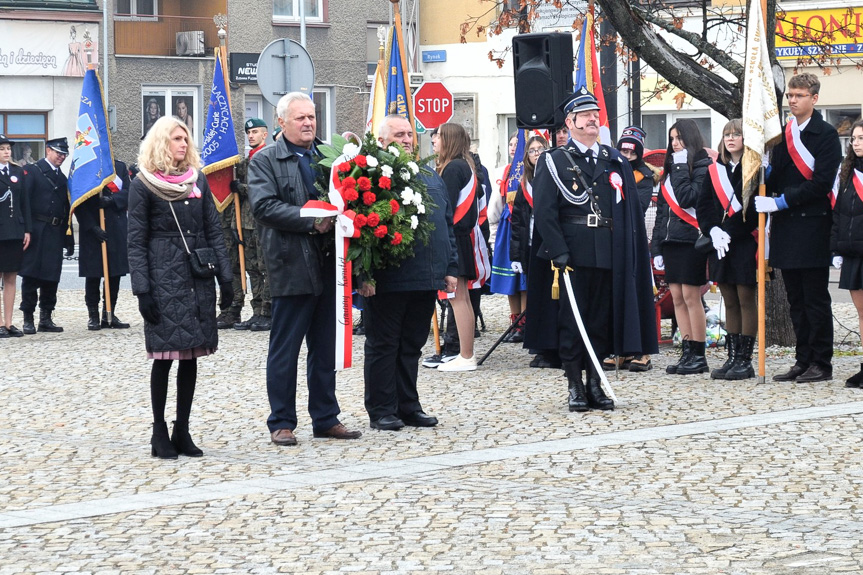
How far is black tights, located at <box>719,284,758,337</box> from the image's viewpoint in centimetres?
1149

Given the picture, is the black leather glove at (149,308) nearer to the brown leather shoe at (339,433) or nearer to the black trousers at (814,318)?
the brown leather shoe at (339,433)

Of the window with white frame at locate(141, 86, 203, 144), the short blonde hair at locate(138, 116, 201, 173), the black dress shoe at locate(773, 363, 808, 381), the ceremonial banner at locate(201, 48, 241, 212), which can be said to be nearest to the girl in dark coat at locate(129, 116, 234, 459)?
the short blonde hair at locate(138, 116, 201, 173)

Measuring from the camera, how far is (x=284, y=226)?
857cm

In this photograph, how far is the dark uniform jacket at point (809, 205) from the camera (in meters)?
11.0

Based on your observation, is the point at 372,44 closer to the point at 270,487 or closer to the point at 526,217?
the point at 526,217

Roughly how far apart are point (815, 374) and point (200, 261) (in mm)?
5213

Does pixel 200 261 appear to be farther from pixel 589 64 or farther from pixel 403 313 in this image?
pixel 589 64

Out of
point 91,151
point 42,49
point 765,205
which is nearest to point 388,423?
point 765,205

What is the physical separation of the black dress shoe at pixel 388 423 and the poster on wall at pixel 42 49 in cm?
3014

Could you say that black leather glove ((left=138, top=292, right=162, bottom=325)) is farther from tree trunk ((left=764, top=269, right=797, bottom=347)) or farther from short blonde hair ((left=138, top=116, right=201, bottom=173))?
tree trunk ((left=764, top=269, right=797, bottom=347))

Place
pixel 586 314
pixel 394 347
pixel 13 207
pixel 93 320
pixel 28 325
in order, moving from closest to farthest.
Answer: pixel 394 347, pixel 586 314, pixel 13 207, pixel 28 325, pixel 93 320

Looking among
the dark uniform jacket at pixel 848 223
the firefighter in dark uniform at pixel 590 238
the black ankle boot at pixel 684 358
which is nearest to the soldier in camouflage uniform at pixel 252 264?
the black ankle boot at pixel 684 358

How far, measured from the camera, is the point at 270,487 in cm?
739

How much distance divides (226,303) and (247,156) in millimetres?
8304
